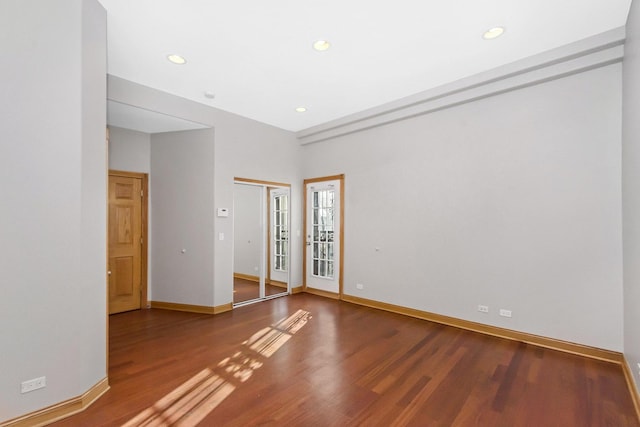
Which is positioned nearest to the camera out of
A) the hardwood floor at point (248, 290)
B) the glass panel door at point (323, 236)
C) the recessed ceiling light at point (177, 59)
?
the recessed ceiling light at point (177, 59)

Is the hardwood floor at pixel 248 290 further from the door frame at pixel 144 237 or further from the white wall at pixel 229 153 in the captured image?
the door frame at pixel 144 237

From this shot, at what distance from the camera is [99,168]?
2389 mm

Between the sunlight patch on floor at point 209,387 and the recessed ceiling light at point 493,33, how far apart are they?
3.93 metres

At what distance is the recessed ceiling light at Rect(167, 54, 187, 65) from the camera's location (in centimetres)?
314

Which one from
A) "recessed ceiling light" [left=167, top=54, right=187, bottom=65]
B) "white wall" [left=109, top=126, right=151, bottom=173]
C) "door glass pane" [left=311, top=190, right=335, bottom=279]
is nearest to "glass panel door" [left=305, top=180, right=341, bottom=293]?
"door glass pane" [left=311, top=190, right=335, bottom=279]

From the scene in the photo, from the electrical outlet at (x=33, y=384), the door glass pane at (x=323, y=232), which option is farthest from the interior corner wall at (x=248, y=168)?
the electrical outlet at (x=33, y=384)

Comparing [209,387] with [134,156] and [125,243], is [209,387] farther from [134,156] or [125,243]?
[134,156]

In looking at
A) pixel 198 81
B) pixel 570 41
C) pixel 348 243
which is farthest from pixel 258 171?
pixel 570 41

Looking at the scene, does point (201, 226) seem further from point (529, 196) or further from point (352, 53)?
point (529, 196)

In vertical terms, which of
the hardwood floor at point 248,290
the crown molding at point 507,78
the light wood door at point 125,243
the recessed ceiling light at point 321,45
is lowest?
the hardwood floor at point 248,290

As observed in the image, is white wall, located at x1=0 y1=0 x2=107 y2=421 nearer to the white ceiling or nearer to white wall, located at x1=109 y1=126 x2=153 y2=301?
the white ceiling

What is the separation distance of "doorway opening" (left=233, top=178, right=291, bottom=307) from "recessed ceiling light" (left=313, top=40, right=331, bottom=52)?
2638mm

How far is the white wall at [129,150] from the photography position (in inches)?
178

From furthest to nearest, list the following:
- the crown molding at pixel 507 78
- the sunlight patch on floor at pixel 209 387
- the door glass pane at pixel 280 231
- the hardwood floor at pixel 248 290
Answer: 1. the door glass pane at pixel 280 231
2. the hardwood floor at pixel 248 290
3. the crown molding at pixel 507 78
4. the sunlight patch on floor at pixel 209 387
